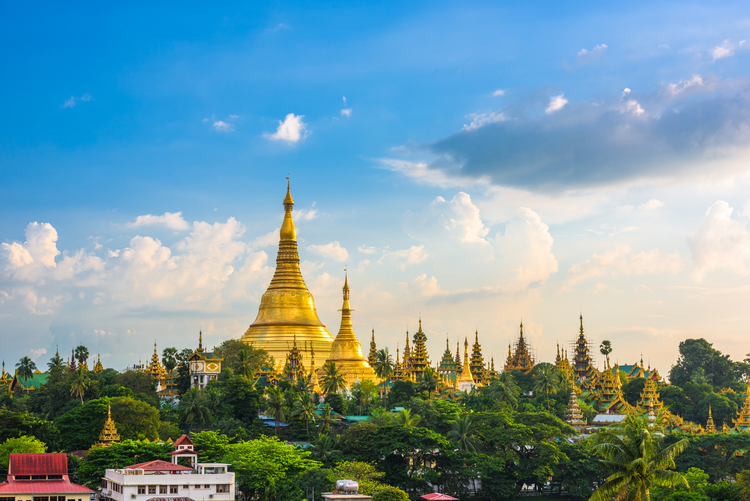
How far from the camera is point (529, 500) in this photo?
70875 mm

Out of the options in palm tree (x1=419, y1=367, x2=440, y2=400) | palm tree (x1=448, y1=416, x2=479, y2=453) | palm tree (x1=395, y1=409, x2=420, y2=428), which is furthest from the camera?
palm tree (x1=419, y1=367, x2=440, y2=400)

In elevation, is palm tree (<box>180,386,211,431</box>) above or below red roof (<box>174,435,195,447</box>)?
above

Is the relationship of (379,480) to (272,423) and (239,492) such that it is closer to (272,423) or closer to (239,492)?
(239,492)

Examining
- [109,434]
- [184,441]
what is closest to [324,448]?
[184,441]

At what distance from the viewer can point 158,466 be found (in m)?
62.3

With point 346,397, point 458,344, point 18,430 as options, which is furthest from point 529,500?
point 458,344

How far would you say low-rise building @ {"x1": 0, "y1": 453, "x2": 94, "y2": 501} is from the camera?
59.7 meters

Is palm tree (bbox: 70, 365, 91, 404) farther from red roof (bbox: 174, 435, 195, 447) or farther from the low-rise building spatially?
the low-rise building

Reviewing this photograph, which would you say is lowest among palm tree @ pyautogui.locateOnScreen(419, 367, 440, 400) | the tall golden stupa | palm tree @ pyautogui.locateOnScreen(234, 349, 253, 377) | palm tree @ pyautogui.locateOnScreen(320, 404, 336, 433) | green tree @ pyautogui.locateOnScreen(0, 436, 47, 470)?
green tree @ pyautogui.locateOnScreen(0, 436, 47, 470)

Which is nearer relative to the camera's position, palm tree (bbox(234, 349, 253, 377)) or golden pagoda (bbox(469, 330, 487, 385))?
palm tree (bbox(234, 349, 253, 377))

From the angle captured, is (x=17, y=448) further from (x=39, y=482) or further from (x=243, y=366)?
(x=243, y=366)

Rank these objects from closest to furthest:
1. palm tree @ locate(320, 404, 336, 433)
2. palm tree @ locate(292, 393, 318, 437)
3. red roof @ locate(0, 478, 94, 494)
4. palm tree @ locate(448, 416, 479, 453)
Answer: red roof @ locate(0, 478, 94, 494) → palm tree @ locate(448, 416, 479, 453) → palm tree @ locate(292, 393, 318, 437) → palm tree @ locate(320, 404, 336, 433)

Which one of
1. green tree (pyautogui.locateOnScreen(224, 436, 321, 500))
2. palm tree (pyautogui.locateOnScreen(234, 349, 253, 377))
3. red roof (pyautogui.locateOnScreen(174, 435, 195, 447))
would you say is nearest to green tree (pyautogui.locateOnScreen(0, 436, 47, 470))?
red roof (pyautogui.locateOnScreen(174, 435, 195, 447))

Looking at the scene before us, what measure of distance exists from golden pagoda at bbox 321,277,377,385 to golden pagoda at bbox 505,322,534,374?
20.9 m
